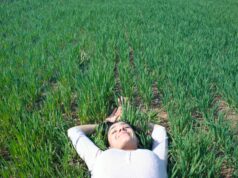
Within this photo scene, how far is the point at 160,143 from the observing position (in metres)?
2.38

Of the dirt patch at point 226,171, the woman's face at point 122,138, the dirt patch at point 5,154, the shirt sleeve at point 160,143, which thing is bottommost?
the dirt patch at point 226,171

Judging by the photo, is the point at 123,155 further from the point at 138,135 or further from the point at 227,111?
the point at 227,111

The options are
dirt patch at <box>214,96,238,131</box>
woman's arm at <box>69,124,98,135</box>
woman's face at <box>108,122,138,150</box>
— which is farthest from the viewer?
dirt patch at <box>214,96,238,131</box>

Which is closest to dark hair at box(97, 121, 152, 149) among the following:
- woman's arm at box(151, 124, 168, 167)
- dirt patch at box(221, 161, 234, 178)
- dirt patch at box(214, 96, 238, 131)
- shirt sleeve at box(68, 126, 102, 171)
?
woman's arm at box(151, 124, 168, 167)

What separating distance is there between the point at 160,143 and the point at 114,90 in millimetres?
1482

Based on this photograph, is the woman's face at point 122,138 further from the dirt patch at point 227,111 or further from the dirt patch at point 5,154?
the dirt patch at point 227,111

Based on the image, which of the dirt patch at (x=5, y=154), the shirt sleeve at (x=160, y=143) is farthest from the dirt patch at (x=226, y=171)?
the dirt patch at (x=5, y=154)

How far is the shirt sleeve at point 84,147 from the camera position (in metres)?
2.27

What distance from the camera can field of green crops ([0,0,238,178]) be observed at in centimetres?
234

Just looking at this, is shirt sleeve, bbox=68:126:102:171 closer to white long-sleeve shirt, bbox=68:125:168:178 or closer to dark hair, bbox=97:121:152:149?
white long-sleeve shirt, bbox=68:125:168:178

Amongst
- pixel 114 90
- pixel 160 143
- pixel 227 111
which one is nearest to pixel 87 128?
pixel 160 143

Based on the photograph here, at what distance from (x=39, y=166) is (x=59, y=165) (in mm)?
235

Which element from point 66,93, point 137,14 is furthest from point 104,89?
point 137,14

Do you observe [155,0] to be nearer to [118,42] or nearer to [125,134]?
[118,42]
